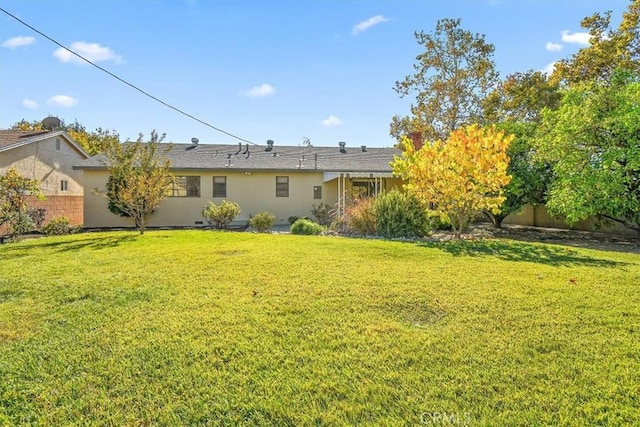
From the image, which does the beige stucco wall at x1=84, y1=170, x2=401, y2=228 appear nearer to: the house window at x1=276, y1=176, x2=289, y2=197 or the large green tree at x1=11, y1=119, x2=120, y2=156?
the house window at x1=276, y1=176, x2=289, y2=197

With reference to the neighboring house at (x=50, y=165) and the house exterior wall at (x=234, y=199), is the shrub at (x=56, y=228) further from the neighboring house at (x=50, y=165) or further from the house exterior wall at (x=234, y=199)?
the house exterior wall at (x=234, y=199)

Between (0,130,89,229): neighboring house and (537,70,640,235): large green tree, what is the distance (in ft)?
64.3

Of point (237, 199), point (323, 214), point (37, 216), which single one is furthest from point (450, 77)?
point (37, 216)

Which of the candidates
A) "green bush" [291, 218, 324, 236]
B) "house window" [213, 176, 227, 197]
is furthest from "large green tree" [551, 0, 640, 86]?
"house window" [213, 176, 227, 197]

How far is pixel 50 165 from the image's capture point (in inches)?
704

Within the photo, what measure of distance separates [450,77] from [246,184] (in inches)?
673

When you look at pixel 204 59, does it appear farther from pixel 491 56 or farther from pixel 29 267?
pixel 491 56

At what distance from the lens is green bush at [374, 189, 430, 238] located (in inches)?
466

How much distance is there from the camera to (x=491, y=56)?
26.6 meters

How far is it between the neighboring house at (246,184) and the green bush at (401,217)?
5345 mm

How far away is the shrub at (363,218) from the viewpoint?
12.6 m

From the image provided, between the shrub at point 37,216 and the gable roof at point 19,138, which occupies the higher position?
the gable roof at point 19,138

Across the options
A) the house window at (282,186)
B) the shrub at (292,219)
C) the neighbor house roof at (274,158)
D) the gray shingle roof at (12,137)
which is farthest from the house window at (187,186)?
the gray shingle roof at (12,137)

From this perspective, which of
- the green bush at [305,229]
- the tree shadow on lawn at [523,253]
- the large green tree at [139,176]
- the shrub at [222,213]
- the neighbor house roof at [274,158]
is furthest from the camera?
the neighbor house roof at [274,158]
